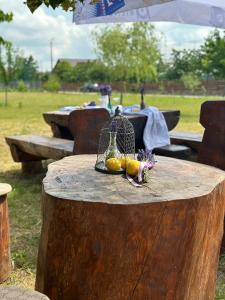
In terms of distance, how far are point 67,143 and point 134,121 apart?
819mm

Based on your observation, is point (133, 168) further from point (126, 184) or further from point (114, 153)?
point (114, 153)

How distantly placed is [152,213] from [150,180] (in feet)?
1.43

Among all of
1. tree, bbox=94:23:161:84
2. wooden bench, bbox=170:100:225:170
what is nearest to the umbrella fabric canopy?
wooden bench, bbox=170:100:225:170

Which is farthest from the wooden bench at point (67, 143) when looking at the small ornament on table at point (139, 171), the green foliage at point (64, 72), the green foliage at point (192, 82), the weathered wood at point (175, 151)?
the green foliage at point (64, 72)

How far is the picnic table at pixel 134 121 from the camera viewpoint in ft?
17.2

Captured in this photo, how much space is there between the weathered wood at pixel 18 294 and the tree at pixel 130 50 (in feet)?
56.2

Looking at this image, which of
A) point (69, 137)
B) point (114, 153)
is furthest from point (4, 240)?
point (69, 137)

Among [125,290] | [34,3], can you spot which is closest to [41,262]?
[125,290]

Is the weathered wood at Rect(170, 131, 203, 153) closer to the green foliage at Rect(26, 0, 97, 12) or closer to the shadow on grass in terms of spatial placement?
the shadow on grass

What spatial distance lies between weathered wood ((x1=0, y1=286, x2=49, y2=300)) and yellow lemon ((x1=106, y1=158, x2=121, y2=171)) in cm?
101

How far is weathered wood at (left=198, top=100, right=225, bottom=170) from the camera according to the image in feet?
10.9

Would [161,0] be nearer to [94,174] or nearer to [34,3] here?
[94,174]

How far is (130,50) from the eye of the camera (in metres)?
18.5

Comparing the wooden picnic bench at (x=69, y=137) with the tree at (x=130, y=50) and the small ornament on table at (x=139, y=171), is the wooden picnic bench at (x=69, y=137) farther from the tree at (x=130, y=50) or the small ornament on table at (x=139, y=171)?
the tree at (x=130, y=50)
